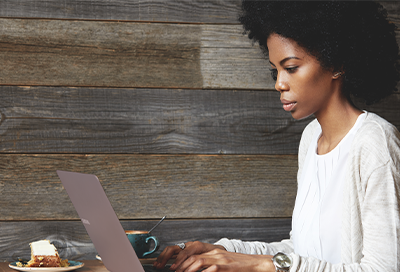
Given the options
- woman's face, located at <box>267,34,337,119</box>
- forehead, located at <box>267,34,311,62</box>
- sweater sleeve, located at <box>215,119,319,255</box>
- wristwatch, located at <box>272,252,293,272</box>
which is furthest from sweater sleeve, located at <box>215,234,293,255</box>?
forehead, located at <box>267,34,311,62</box>

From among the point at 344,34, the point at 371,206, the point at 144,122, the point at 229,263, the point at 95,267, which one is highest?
the point at 344,34

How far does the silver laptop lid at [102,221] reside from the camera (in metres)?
0.77

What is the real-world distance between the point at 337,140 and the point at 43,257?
82cm

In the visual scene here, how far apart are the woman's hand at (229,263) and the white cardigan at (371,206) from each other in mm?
65

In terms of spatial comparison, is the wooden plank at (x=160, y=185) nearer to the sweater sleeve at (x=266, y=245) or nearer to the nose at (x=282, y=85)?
the sweater sleeve at (x=266, y=245)

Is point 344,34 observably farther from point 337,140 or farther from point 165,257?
point 165,257

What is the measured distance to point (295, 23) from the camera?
978 millimetres

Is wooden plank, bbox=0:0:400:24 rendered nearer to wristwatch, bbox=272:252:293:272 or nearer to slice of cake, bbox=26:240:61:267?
slice of cake, bbox=26:240:61:267

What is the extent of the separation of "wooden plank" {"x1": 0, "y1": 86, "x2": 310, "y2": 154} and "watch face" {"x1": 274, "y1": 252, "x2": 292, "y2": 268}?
60 centimetres

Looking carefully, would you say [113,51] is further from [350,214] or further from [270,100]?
[350,214]

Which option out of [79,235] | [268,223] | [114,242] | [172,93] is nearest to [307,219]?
[268,223]

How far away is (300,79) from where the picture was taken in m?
0.98

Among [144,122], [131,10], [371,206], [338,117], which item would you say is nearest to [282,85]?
[338,117]

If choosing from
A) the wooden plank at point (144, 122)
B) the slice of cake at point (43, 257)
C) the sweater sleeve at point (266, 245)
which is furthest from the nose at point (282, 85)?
the slice of cake at point (43, 257)
